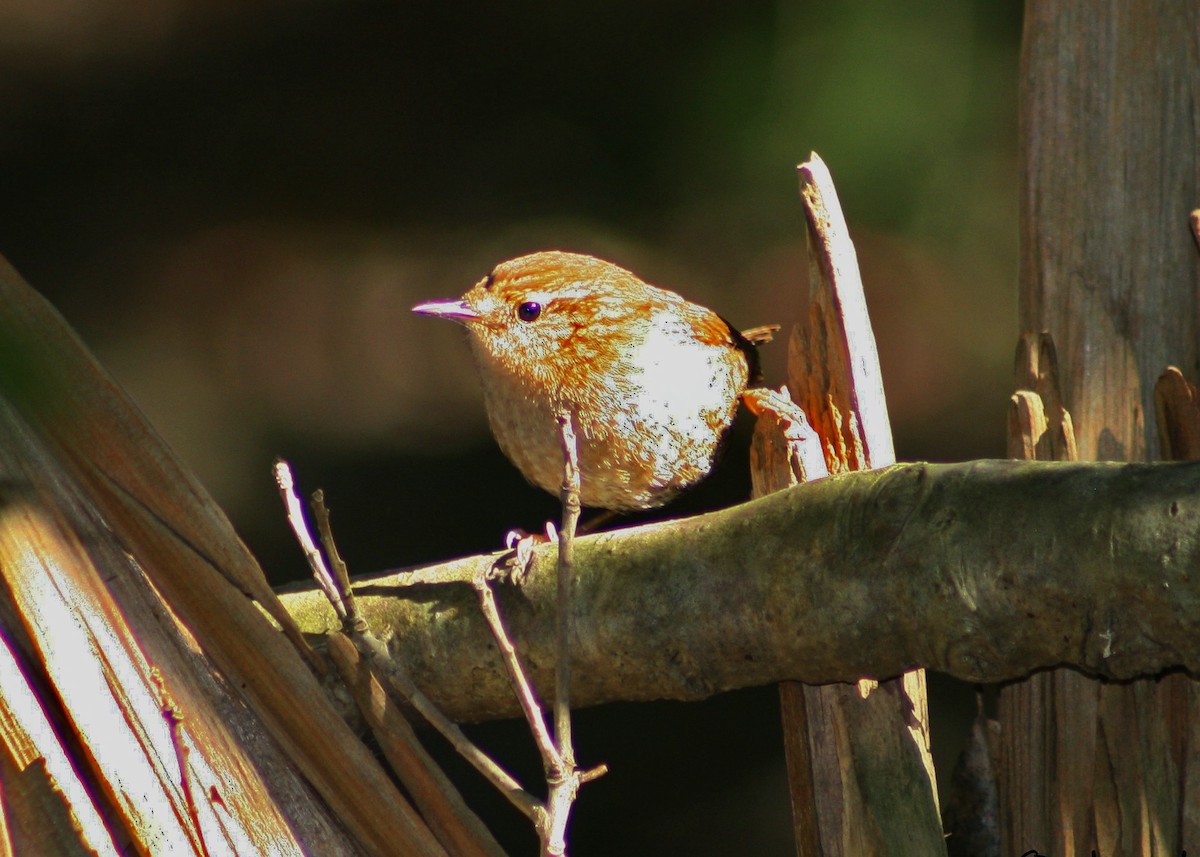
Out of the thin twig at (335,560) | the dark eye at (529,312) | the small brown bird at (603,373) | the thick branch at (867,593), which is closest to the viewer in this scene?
the thick branch at (867,593)

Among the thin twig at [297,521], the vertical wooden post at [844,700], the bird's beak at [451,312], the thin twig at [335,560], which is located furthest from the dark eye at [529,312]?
the thin twig at [297,521]

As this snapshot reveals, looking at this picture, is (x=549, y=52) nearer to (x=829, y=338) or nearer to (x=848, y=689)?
(x=829, y=338)

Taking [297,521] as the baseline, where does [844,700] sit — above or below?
below

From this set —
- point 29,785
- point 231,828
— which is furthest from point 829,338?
point 29,785

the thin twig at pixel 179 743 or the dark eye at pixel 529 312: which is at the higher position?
the dark eye at pixel 529 312

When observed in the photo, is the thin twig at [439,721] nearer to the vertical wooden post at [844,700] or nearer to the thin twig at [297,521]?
the thin twig at [297,521]

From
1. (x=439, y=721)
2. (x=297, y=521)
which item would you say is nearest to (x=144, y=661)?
(x=297, y=521)

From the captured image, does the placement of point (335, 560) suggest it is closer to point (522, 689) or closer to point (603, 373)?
point (522, 689)
